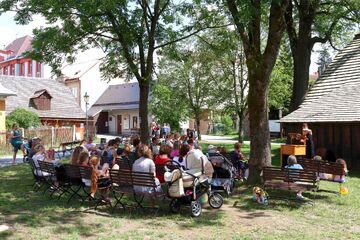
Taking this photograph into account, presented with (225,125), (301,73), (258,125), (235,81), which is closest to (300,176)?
(258,125)

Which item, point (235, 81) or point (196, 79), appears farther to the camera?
point (196, 79)

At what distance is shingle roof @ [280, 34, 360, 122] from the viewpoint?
58.2ft

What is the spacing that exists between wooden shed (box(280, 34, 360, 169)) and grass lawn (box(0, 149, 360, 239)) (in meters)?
6.43

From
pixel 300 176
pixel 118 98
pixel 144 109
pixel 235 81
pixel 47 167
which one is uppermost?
pixel 118 98

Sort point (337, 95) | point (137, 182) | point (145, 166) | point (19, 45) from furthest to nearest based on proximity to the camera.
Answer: point (19, 45), point (337, 95), point (145, 166), point (137, 182)

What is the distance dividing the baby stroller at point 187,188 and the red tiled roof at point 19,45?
242 feet

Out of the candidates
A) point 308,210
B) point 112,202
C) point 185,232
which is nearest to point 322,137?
point 308,210

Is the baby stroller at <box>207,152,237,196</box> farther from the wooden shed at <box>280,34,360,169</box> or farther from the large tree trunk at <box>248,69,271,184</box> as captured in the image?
the wooden shed at <box>280,34,360,169</box>

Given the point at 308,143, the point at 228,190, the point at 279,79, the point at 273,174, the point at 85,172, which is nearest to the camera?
the point at 85,172

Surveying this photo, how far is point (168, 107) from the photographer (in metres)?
42.0

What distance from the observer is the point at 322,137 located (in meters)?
18.7

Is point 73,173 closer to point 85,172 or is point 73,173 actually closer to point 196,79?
point 85,172

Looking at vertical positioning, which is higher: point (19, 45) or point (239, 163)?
point (19, 45)

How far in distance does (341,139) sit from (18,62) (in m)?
71.4
